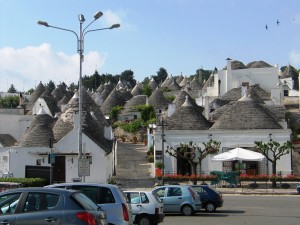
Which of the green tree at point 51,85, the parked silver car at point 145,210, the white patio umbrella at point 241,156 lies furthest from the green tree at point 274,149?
the green tree at point 51,85

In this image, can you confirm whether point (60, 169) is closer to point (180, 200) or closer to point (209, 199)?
point (209, 199)

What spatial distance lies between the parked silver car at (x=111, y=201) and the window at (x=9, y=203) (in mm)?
3171

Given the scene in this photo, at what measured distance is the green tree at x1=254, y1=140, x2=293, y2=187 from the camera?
4194 cm

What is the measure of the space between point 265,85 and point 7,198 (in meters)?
69.1

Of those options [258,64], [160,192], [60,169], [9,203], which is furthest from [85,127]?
[258,64]

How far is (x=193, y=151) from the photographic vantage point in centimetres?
4634

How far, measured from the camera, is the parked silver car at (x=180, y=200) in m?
26.2

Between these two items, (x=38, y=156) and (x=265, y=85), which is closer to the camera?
(x=38, y=156)

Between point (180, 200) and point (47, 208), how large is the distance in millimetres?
14328

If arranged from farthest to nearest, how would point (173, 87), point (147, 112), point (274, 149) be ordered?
point (173, 87)
point (147, 112)
point (274, 149)

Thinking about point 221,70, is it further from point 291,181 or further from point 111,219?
point 111,219

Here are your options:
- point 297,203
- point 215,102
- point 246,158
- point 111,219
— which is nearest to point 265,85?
point 215,102

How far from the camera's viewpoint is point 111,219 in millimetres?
15422

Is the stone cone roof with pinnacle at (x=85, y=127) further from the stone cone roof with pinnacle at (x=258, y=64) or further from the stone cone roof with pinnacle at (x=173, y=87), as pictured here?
the stone cone roof with pinnacle at (x=173, y=87)
